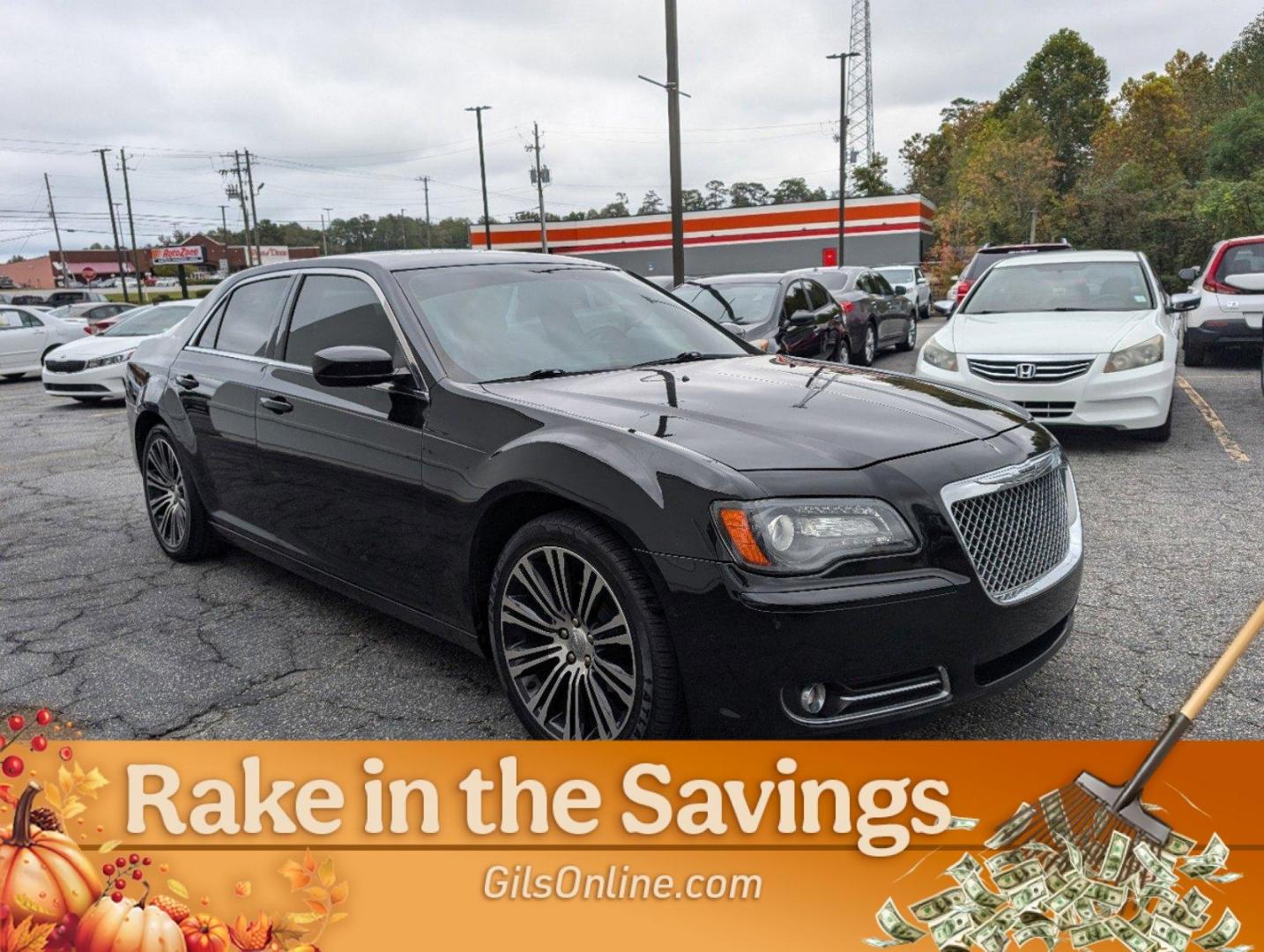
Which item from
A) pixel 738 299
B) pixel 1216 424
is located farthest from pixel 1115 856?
pixel 738 299

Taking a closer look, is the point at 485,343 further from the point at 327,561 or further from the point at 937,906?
the point at 937,906

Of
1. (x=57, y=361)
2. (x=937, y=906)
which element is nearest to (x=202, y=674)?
(x=937, y=906)

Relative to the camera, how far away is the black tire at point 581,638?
105 inches

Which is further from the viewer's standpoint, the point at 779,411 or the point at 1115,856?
the point at 779,411

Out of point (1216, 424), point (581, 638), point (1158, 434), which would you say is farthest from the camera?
point (1216, 424)

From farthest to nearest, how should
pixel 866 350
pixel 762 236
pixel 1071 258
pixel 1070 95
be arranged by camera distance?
pixel 1070 95, pixel 762 236, pixel 866 350, pixel 1071 258

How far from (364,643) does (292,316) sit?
1.42 m

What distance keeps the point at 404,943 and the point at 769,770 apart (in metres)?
0.90

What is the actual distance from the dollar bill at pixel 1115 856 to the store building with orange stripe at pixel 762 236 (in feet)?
152

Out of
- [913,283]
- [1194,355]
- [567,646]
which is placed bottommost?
[1194,355]

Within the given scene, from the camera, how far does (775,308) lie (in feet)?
34.3

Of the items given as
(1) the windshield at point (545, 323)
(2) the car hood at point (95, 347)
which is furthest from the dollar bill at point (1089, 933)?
(2) the car hood at point (95, 347)

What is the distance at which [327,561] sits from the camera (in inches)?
158

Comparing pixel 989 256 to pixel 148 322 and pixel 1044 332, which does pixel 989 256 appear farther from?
pixel 148 322
